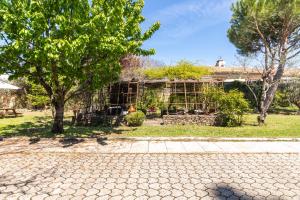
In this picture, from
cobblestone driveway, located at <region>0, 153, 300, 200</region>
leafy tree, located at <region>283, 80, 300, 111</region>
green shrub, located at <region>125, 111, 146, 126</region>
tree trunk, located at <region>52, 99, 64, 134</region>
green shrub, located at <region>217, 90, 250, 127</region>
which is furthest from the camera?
leafy tree, located at <region>283, 80, 300, 111</region>

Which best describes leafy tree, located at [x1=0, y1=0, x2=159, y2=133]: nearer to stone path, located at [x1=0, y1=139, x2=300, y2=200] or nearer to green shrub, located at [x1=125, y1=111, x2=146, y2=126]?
stone path, located at [x1=0, y1=139, x2=300, y2=200]

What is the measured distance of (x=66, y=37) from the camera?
9961 mm

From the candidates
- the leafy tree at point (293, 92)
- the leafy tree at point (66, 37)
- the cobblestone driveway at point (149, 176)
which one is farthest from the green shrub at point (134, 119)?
the leafy tree at point (293, 92)

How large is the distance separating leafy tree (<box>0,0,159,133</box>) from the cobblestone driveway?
363 centimetres

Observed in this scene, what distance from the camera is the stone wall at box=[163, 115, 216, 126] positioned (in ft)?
49.3

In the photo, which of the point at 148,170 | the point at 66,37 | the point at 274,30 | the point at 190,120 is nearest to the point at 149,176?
the point at 148,170

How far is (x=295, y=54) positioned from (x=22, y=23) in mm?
14249

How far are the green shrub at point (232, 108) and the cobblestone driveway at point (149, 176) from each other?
233 inches

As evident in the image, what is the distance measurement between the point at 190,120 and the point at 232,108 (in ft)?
7.78

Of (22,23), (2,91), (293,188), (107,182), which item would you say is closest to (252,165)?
(293,188)

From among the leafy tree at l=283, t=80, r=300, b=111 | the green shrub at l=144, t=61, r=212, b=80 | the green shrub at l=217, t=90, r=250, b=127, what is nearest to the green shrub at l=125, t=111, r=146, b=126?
the green shrub at l=217, t=90, r=250, b=127

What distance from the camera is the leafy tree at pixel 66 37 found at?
30.0 ft

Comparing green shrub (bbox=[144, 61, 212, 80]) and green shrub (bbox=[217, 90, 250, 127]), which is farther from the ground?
green shrub (bbox=[144, 61, 212, 80])

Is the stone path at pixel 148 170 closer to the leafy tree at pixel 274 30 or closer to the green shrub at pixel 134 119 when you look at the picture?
the green shrub at pixel 134 119
